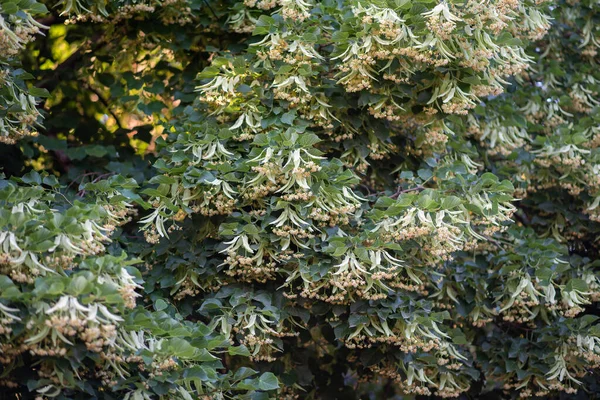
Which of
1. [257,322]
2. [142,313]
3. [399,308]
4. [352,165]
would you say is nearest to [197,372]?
[142,313]

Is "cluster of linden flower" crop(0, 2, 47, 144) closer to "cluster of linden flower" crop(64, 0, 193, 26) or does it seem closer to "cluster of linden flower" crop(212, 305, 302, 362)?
"cluster of linden flower" crop(64, 0, 193, 26)

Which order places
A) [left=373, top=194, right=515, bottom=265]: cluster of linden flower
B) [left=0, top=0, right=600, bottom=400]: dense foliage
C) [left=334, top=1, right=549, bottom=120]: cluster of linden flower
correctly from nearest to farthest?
[left=0, top=0, right=600, bottom=400]: dense foliage
[left=373, top=194, right=515, bottom=265]: cluster of linden flower
[left=334, top=1, right=549, bottom=120]: cluster of linden flower

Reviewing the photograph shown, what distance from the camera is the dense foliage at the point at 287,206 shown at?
2.92 meters

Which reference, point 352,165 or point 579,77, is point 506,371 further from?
point 579,77

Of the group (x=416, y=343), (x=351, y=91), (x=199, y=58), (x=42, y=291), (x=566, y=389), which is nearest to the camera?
(x=42, y=291)

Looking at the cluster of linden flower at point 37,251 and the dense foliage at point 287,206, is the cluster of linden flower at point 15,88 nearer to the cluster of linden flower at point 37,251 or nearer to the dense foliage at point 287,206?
the dense foliage at point 287,206

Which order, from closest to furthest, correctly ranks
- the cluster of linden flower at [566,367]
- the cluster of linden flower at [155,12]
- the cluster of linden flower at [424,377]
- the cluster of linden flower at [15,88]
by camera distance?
the cluster of linden flower at [15,88] < the cluster of linden flower at [424,377] < the cluster of linden flower at [566,367] < the cluster of linden flower at [155,12]

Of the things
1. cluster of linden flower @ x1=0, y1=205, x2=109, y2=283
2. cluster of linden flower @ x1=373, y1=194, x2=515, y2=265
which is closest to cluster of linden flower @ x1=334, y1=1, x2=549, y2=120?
cluster of linden flower @ x1=373, y1=194, x2=515, y2=265

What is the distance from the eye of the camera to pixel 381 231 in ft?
11.3

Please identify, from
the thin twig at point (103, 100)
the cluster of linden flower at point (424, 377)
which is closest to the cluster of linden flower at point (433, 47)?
the cluster of linden flower at point (424, 377)

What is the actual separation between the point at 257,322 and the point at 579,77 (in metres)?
2.64

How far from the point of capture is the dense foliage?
2.92 metres

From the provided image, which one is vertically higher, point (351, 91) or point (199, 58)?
point (351, 91)

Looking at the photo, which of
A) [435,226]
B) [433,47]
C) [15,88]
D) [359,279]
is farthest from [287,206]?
[15,88]
